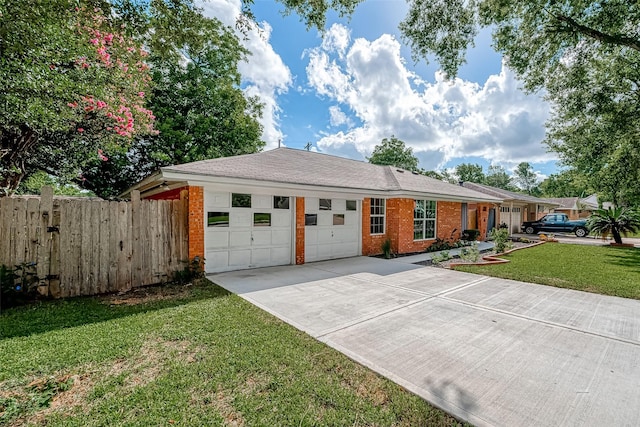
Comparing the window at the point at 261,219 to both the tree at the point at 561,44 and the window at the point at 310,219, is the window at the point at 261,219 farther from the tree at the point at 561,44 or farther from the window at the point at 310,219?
the tree at the point at 561,44

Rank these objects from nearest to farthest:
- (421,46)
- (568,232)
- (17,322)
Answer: (17,322) < (421,46) < (568,232)

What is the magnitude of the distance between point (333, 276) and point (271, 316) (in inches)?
132

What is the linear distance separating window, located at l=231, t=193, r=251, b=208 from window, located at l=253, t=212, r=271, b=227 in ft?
1.35

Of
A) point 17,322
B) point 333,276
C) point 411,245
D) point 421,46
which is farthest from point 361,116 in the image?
point 17,322

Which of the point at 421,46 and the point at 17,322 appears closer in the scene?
the point at 17,322

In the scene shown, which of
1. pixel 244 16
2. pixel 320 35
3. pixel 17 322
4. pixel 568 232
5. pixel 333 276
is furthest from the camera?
pixel 568 232

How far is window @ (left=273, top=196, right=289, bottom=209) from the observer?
29.9ft

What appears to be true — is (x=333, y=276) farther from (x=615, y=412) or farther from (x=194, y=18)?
(x=194, y=18)

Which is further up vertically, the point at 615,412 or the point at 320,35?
the point at 320,35

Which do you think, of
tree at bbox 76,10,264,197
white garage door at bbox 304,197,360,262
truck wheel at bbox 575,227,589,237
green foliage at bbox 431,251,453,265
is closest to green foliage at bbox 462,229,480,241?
green foliage at bbox 431,251,453,265

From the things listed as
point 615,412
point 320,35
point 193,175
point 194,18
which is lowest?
point 615,412

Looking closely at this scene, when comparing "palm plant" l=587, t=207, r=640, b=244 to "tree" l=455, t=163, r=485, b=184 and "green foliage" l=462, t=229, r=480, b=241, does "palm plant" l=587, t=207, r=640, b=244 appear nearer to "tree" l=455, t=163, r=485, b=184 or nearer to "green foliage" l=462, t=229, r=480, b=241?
"green foliage" l=462, t=229, r=480, b=241

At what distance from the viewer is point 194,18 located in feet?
16.5

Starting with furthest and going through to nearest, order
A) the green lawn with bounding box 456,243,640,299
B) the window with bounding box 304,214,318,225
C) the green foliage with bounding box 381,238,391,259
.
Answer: the green foliage with bounding box 381,238,391,259 → the window with bounding box 304,214,318,225 → the green lawn with bounding box 456,243,640,299
